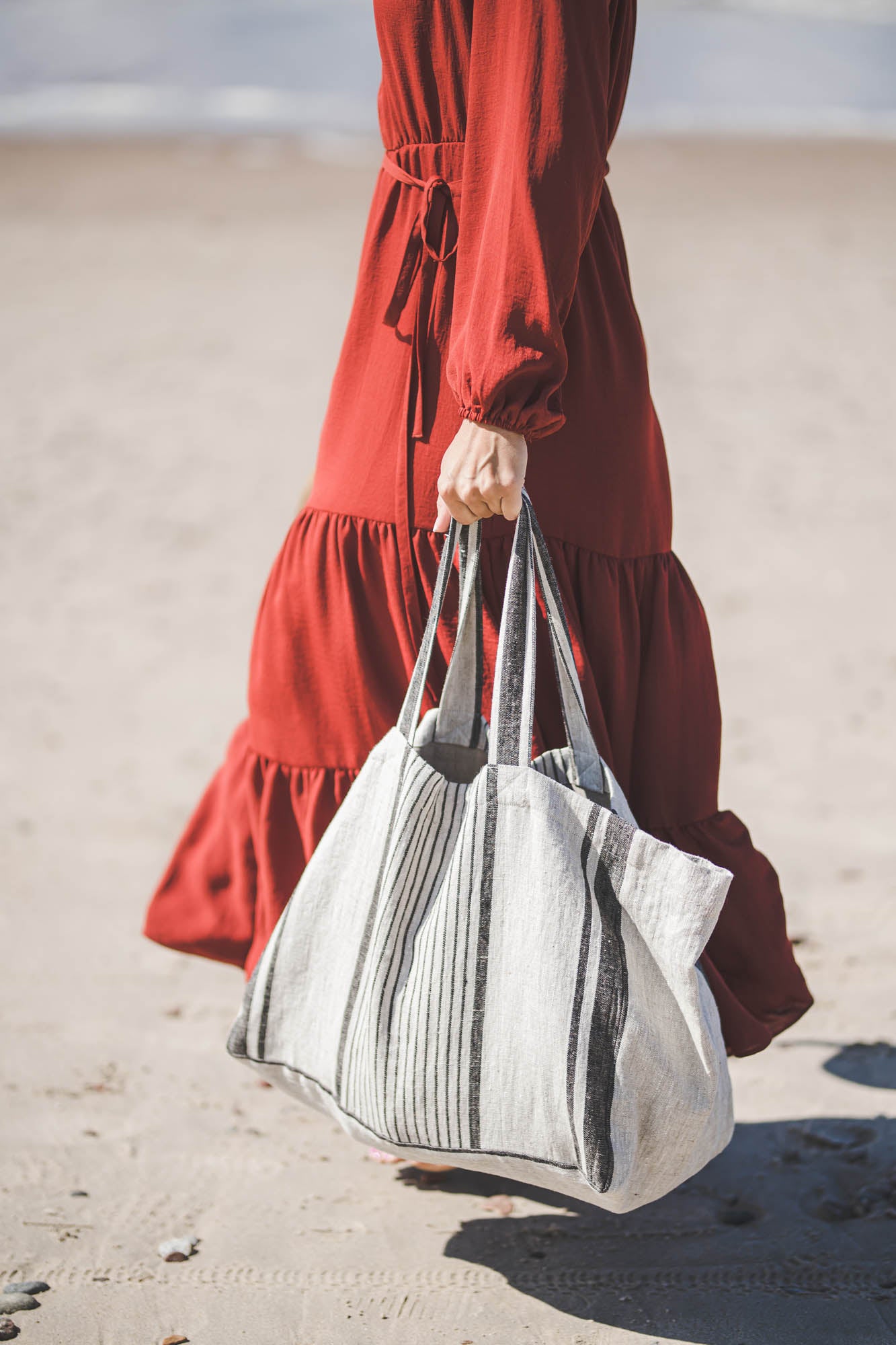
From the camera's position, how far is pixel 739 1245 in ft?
5.93

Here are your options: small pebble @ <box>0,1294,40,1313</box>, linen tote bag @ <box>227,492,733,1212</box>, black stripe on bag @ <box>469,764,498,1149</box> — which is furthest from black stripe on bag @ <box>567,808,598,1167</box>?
small pebble @ <box>0,1294,40,1313</box>

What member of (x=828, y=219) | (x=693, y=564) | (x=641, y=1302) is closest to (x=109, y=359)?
(x=693, y=564)

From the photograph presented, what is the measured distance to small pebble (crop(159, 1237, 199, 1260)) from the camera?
1.79 metres

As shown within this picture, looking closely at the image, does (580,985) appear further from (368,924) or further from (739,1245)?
(739,1245)

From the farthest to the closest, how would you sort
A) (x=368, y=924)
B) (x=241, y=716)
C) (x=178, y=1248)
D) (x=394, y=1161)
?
1. (x=241, y=716)
2. (x=394, y=1161)
3. (x=178, y=1248)
4. (x=368, y=924)

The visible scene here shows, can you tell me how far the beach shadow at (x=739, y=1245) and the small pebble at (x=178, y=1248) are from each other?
1.24 feet

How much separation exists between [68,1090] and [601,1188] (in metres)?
1.25

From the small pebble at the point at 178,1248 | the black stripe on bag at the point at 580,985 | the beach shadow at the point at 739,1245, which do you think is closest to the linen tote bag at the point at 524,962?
the black stripe on bag at the point at 580,985

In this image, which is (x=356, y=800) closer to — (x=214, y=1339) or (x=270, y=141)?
(x=214, y=1339)

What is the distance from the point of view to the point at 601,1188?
4.57 feet

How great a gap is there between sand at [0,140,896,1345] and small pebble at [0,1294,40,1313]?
0.02m

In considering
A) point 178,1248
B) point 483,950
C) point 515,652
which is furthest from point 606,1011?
point 178,1248

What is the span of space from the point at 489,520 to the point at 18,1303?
4.06 feet

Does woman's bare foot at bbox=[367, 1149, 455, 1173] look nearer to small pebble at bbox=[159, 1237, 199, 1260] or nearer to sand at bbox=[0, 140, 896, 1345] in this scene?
sand at bbox=[0, 140, 896, 1345]
